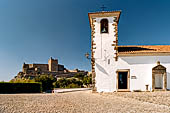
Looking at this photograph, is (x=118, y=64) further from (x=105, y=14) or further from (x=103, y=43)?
(x=105, y=14)

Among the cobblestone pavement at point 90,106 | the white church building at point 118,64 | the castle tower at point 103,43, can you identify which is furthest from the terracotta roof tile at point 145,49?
the cobblestone pavement at point 90,106

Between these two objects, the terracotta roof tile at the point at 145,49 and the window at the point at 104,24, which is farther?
the window at the point at 104,24

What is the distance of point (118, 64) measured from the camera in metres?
10.8

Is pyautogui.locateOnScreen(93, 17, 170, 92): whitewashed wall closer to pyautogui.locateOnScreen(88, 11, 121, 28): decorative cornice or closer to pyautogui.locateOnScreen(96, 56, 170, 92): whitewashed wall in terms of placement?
pyautogui.locateOnScreen(96, 56, 170, 92): whitewashed wall

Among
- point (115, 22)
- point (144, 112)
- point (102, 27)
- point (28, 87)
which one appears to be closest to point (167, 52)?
point (115, 22)

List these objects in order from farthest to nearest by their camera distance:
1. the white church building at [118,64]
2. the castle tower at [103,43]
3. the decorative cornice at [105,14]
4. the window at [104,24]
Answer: the window at [104,24] < the decorative cornice at [105,14] < the castle tower at [103,43] < the white church building at [118,64]

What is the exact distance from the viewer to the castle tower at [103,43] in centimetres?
1086

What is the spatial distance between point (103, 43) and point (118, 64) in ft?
7.03

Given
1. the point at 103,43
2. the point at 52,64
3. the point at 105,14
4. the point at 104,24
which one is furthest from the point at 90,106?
the point at 52,64

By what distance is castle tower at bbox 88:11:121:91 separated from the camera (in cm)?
1086

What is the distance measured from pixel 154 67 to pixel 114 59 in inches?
122

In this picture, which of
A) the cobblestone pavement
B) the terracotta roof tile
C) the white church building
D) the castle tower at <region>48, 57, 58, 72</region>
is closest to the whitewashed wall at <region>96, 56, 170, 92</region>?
the white church building

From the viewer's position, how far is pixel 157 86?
1123 centimetres

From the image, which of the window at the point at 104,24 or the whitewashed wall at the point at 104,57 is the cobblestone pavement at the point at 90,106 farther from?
the window at the point at 104,24
